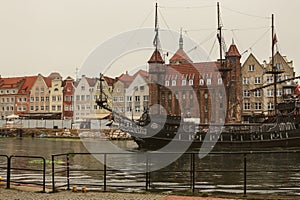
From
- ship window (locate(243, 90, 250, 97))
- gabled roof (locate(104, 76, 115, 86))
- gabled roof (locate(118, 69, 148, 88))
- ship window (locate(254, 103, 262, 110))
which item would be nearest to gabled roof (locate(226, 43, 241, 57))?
ship window (locate(243, 90, 250, 97))

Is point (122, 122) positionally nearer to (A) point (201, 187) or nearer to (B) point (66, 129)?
(B) point (66, 129)

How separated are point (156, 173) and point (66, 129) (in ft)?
212

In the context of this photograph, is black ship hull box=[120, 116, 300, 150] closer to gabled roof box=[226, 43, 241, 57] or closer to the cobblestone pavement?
gabled roof box=[226, 43, 241, 57]

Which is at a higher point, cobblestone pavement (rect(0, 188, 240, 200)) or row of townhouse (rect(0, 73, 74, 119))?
row of townhouse (rect(0, 73, 74, 119))

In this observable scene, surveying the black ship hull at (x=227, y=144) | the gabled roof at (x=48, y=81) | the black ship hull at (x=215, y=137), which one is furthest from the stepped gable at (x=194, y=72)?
the gabled roof at (x=48, y=81)

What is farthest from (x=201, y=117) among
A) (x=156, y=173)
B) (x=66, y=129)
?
(x=156, y=173)

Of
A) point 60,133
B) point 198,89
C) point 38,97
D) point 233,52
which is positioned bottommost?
point 60,133

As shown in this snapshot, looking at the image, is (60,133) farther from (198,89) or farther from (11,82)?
(11,82)

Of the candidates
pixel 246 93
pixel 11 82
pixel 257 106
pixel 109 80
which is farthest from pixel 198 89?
pixel 11 82

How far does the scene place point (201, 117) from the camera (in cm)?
8219

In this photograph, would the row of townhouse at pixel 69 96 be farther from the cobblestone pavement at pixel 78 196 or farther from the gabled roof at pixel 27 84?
the cobblestone pavement at pixel 78 196

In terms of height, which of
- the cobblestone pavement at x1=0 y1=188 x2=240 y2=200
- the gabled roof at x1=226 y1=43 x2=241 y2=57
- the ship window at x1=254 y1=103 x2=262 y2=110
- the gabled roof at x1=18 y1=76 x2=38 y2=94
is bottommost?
the cobblestone pavement at x1=0 y1=188 x2=240 y2=200

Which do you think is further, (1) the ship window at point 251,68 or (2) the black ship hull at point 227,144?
(1) the ship window at point 251,68

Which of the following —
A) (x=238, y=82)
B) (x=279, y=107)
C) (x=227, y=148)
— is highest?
(x=238, y=82)
